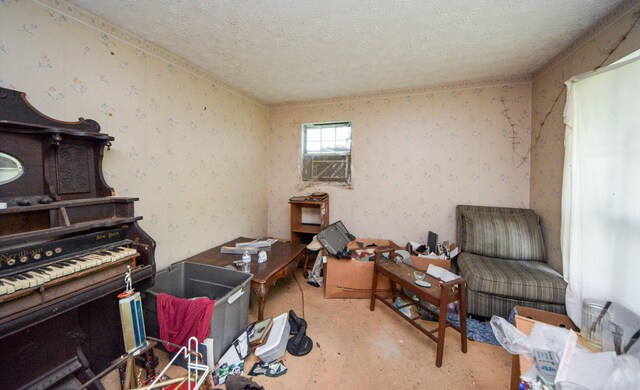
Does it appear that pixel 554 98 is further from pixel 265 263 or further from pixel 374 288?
pixel 265 263

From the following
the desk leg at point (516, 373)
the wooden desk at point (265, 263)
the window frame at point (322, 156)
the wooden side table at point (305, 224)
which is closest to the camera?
the desk leg at point (516, 373)

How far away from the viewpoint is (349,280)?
234 centimetres

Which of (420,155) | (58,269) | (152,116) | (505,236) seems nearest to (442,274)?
(505,236)

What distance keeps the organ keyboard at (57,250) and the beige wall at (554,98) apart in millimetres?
3214

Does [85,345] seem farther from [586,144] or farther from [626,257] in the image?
[586,144]

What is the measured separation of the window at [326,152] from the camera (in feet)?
10.1

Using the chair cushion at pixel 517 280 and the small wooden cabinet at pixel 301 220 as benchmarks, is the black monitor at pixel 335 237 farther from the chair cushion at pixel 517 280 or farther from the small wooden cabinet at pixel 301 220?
the chair cushion at pixel 517 280

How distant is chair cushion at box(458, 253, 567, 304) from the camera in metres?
1.70

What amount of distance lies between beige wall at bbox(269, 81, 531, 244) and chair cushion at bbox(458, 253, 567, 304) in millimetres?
719

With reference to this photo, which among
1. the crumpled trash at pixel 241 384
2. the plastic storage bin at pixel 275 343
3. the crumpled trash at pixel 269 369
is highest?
the crumpled trash at pixel 241 384

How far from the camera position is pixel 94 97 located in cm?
147

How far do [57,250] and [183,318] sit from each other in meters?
0.74

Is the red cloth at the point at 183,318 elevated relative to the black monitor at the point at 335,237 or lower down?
lower down

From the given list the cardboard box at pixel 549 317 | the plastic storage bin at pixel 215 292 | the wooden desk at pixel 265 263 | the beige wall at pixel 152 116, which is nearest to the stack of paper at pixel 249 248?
the wooden desk at pixel 265 263
